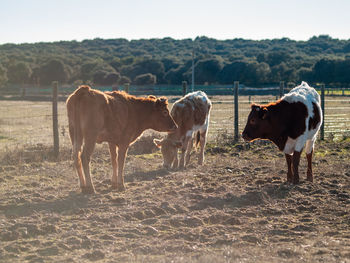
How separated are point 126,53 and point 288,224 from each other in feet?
386

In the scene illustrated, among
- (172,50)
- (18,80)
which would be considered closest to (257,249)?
(18,80)

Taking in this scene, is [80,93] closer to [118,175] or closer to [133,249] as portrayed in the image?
[118,175]

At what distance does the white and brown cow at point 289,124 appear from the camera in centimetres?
912

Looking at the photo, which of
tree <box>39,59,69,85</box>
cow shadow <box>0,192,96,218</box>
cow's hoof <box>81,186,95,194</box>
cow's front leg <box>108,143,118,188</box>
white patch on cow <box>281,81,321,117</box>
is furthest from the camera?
tree <box>39,59,69,85</box>

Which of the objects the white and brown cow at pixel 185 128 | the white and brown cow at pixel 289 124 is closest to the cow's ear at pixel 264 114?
the white and brown cow at pixel 289 124

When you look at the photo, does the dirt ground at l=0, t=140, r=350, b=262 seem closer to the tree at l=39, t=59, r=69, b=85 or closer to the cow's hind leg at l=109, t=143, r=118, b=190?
the cow's hind leg at l=109, t=143, r=118, b=190

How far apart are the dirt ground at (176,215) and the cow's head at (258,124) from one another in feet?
3.06

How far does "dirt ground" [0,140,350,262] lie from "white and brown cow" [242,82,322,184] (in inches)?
25.2

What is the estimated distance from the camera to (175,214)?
689cm

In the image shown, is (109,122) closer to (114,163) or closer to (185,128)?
(114,163)

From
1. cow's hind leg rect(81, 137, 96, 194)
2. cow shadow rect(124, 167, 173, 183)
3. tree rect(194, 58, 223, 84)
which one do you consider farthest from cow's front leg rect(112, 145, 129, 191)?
tree rect(194, 58, 223, 84)

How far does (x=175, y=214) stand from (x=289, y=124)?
3495 millimetres

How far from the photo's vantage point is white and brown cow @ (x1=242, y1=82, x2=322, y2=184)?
9125 millimetres

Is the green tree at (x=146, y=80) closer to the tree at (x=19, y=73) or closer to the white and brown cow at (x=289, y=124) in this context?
the tree at (x=19, y=73)
